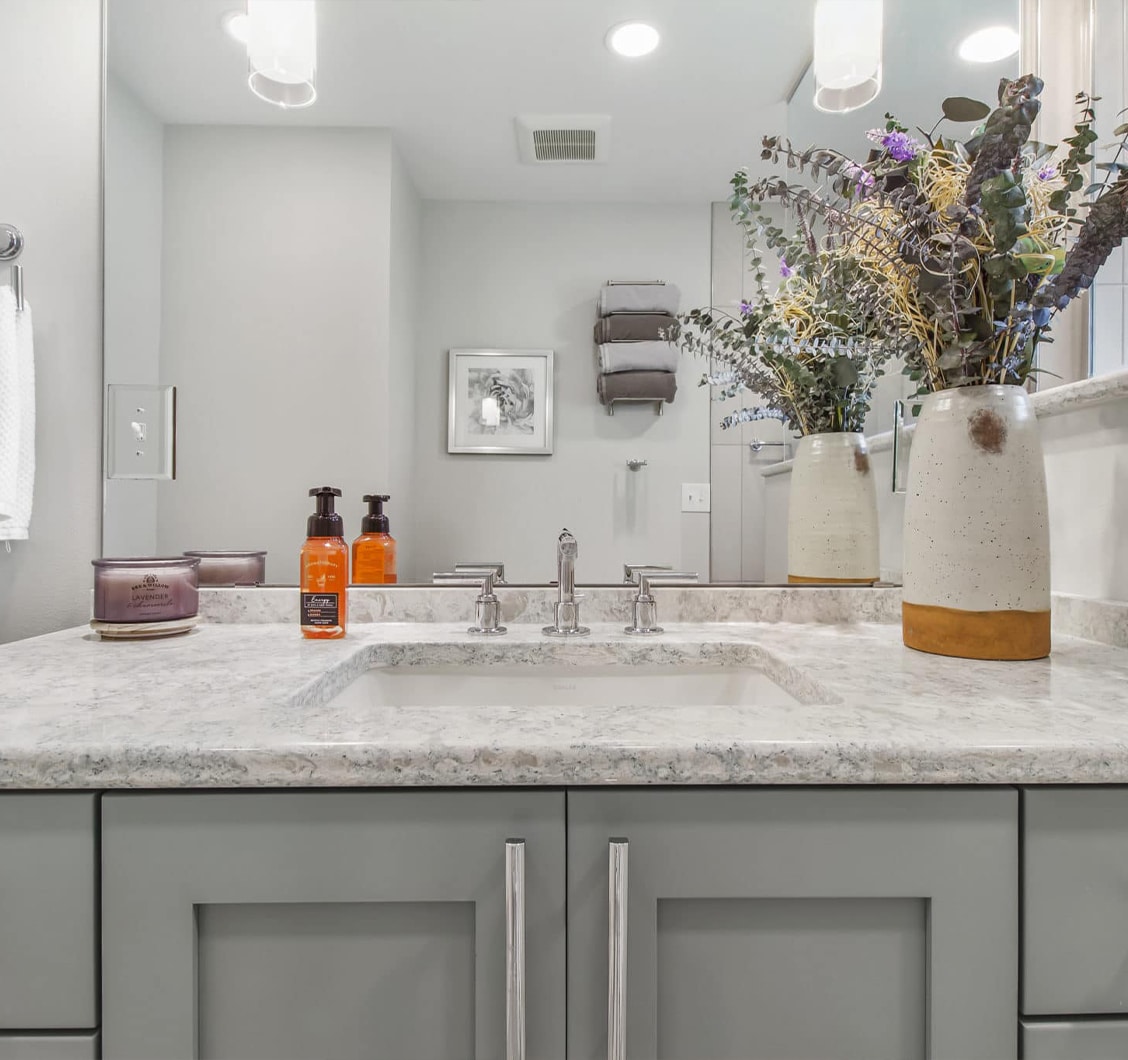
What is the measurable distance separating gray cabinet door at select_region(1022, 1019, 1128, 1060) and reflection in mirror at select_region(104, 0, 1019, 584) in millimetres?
718

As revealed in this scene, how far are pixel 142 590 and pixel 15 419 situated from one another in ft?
1.08

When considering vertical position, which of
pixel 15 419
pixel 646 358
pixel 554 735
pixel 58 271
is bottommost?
pixel 554 735

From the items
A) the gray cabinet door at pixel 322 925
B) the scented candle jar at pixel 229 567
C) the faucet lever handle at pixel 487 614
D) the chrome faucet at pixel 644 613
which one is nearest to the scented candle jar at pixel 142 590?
the scented candle jar at pixel 229 567

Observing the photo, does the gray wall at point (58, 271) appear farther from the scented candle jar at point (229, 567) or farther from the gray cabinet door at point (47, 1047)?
the gray cabinet door at point (47, 1047)

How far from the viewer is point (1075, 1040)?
0.51 metres

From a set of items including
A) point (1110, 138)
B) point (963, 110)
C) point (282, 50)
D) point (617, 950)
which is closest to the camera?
point (617, 950)

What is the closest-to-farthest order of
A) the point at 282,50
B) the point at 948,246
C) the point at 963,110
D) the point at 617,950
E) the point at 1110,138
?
the point at 617,950
the point at 948,246
the point at 963,110
the point at 1110,138
the point at 282,50

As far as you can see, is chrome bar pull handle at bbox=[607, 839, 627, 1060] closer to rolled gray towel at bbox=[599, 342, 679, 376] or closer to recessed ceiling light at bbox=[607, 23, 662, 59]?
rolled gray towel at bbox=[599, 342, 679, 376]

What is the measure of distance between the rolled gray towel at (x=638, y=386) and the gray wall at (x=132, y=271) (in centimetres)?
76

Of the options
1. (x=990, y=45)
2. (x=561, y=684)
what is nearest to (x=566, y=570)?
(x=561, y=684)

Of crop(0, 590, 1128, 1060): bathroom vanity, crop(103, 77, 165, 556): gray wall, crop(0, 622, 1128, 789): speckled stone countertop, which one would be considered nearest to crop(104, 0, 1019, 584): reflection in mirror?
crop(103, 77, 165, 556): gray wall

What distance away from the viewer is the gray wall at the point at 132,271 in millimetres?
1128

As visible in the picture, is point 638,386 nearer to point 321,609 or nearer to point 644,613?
point 644,613

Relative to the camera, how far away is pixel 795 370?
1.15 m
